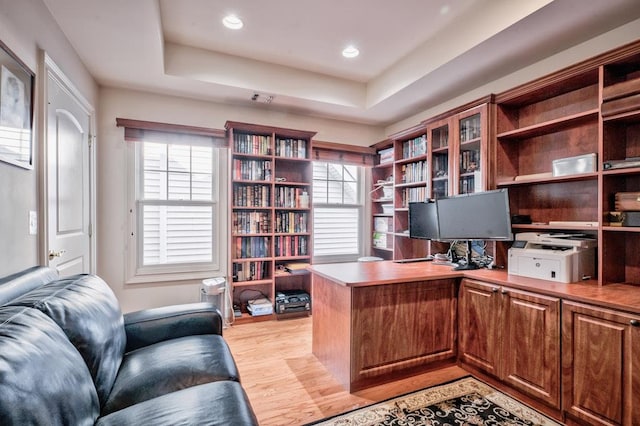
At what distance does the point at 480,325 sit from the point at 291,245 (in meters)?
2.22

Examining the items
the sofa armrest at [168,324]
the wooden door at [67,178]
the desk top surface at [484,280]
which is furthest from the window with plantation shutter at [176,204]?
the desk top surface at [484,280]

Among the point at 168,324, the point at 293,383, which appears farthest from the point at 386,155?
the point at 168,324

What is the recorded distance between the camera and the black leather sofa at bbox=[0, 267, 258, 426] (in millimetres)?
889

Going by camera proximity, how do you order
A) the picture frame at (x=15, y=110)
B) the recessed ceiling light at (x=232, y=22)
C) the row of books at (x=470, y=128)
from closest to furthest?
1. the picture frame at (x=15, y=110)
2. the recessed ceiling light at (x=232, y=22)
3. the row of books at (x=470, y=128)

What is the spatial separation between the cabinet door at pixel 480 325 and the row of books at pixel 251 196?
2.30 m

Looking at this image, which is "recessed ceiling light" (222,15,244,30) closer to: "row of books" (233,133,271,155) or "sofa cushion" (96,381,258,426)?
"row of books" (233,133,271,155)

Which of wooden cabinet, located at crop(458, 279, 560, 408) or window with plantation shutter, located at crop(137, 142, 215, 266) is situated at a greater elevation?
window with plantation shutter, located at crop(137, 142, 215, 266)

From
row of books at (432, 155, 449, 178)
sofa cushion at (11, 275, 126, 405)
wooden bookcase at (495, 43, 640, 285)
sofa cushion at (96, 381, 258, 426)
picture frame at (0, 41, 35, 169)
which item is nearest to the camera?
sofa cushion at (96, 381, 258, 426)

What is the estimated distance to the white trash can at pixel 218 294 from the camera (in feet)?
10.7

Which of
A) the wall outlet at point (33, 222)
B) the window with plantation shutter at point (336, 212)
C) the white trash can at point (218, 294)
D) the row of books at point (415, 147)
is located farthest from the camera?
the window with plantation shutter at point (336, 212)

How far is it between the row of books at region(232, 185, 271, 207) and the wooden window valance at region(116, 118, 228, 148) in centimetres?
54

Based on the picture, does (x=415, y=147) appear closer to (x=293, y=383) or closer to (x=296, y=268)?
(x=296, y=268)

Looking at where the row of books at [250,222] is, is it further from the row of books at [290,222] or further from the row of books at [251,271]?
the row of books at [251,271]

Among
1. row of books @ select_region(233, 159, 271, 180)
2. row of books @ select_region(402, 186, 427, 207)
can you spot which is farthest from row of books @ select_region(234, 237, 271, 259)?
row of books @ select_region(402, 186, 427, 207)
